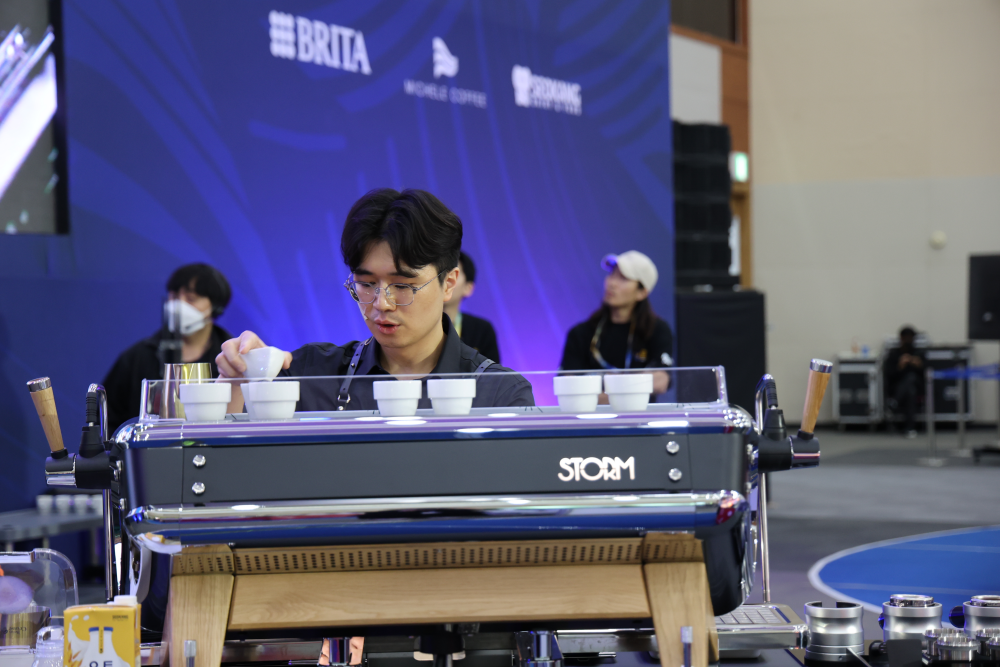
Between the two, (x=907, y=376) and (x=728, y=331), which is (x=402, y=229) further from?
(x=907, y=376)

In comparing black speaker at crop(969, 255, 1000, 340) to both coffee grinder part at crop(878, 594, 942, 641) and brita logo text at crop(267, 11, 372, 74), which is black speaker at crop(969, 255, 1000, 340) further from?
coffee grinder part at crop(878, 594, 942, 641)

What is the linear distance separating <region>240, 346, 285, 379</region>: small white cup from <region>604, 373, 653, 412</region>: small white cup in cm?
43

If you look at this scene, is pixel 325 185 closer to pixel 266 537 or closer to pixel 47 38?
pixel 47 38

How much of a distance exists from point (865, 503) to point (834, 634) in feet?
20.2

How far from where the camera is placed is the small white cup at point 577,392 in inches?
51.1

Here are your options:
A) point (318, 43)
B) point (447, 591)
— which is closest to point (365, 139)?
point (318, 43)

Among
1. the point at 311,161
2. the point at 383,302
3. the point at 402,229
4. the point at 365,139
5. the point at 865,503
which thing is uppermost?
the point at 365,139

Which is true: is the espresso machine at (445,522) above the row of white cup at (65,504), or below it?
above

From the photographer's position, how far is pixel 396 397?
127 centimetres

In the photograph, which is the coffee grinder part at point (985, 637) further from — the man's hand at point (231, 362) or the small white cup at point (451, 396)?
the man's hand at point (231, 362)

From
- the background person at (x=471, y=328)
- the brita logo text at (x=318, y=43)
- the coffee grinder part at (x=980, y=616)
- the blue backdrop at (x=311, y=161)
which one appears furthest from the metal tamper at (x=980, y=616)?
the brita logo text at (x=318, y=43)

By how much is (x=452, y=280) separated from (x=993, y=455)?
9300mm

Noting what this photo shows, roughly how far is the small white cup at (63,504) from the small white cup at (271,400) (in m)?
3.43

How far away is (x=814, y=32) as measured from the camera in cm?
1372
